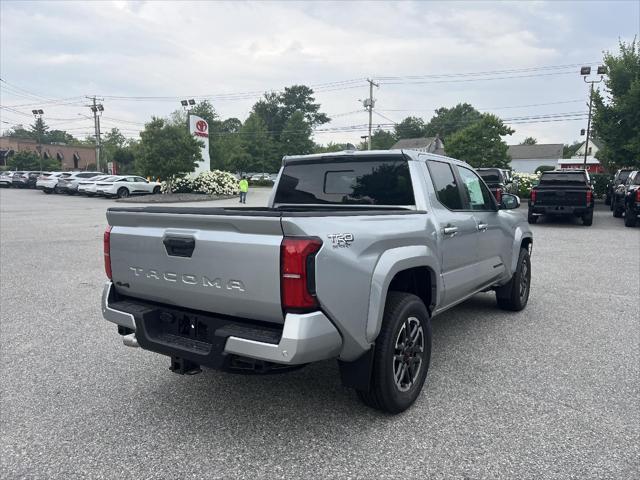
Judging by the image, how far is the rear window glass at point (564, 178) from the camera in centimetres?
1640

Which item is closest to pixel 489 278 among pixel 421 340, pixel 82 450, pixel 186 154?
pixel 421 340

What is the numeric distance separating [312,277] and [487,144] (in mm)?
41302

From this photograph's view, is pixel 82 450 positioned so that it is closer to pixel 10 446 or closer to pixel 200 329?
pixel 10 446

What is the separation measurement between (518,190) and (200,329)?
28.2 m

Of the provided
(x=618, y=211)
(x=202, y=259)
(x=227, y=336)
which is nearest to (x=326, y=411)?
(x=227, y=336)

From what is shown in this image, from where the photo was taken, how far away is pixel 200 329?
3.04 meters

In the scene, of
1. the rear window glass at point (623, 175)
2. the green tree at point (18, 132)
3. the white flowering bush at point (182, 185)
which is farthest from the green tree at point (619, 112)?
the green tree at point (18, 132)

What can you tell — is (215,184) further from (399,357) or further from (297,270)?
(297,270)

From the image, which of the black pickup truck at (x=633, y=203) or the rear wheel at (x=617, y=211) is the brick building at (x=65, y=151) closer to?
the rear wheel at (x=617, y=211)

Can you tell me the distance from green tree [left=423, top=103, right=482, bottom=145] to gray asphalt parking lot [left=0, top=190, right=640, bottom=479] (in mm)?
100096

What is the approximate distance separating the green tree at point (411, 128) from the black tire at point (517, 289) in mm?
101442

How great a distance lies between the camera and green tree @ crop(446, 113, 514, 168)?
40.3 metres

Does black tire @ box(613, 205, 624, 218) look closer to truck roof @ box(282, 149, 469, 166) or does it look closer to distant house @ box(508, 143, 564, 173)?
truck roof @ box(282, 149, 469, 166)

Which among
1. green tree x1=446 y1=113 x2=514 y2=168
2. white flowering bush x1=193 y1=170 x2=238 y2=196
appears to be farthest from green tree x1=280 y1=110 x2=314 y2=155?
white flowering bush x1=193 y1=170 x2=238 y2=196
